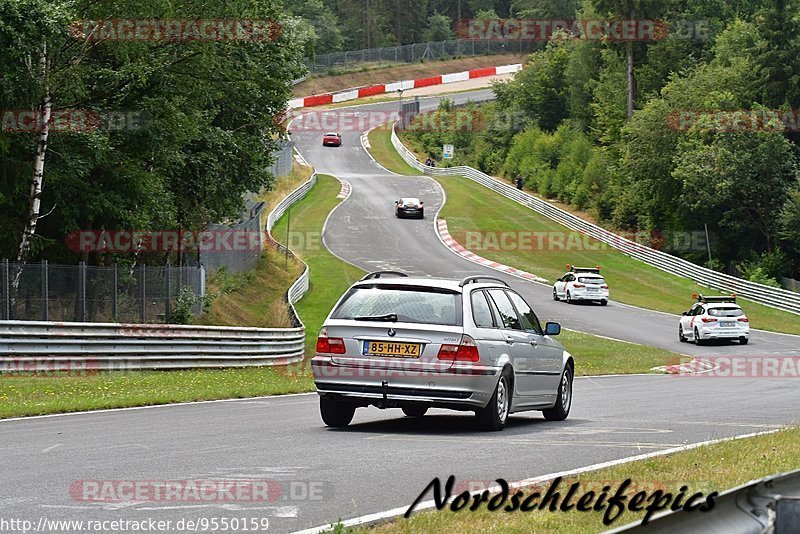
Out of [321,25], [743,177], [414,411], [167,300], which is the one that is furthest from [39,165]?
[321,25]

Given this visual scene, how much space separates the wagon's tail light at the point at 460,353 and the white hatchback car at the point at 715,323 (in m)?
28.5

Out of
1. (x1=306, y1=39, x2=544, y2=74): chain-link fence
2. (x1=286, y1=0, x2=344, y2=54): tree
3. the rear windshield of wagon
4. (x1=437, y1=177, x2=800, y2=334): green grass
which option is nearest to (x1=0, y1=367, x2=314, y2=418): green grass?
the rear windshield of wagon

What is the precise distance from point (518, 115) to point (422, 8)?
5178cm

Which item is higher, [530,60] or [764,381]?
[530,60]

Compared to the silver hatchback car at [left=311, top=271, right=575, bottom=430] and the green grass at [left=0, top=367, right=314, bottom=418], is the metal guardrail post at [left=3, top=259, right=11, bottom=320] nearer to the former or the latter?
the green grass at [left=0, top=367, right=314, bottom=418]

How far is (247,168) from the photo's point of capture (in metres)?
39.4

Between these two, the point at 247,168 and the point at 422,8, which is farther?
the point at 422,8

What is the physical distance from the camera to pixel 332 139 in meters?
114

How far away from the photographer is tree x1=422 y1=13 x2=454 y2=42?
152750 millimetres

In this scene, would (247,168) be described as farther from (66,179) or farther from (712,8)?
(712,8)

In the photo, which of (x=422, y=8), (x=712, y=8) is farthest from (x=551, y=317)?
(x=422, y=8)

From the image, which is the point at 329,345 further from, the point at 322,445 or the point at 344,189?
the point at 344,189

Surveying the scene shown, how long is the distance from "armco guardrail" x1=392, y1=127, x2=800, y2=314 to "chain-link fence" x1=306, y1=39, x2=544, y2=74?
37.7 meters

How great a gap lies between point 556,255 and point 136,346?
43.3m
